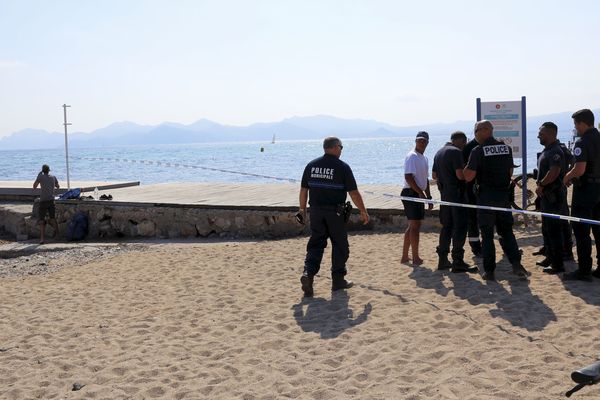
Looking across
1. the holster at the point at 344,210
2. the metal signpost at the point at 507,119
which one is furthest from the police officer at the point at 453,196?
the metal signpost at the point at 507,119

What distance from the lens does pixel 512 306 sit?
640cm

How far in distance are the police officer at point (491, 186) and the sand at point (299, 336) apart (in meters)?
0.34

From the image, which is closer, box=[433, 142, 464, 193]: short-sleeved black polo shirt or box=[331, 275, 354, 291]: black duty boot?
box=[331, 275, 354, 291]: black duty boot

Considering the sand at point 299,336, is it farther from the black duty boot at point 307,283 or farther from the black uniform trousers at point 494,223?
the black uniform trousers at point 494,223

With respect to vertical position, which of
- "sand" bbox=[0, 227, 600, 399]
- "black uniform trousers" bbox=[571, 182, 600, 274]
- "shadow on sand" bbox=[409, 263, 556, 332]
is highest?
"black uniform trousers" bbox=[571, 182, 600, 274]

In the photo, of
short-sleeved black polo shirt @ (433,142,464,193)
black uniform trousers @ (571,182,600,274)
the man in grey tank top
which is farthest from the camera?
the man in grey tank top

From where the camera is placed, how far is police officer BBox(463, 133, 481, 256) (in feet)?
27.0

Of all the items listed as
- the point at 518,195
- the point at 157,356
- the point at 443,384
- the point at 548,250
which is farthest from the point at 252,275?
the point at 518,195

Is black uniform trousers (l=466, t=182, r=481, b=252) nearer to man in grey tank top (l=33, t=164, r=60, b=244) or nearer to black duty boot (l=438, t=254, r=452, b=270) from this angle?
black duty boot (l=438, t=254, r=452, b=270)

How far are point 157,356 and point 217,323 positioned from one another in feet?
3.26

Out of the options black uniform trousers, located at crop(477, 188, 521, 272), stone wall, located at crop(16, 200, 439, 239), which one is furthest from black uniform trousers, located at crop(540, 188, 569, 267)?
stone wall, located at crop(16, 200, 439, 239)

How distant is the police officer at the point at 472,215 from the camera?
324 inches

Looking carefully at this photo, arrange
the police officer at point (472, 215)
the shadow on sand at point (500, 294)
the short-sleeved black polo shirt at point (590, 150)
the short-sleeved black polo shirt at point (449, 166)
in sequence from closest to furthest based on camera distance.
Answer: the shadow on sand at point (500, 294) → the short-sleeved black polo shirt at point (590, 150) → the short-sleeved black polo shirt at point (449, 166) → the police officer at point (472, 215)

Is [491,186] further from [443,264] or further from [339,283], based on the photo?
[339,283]
